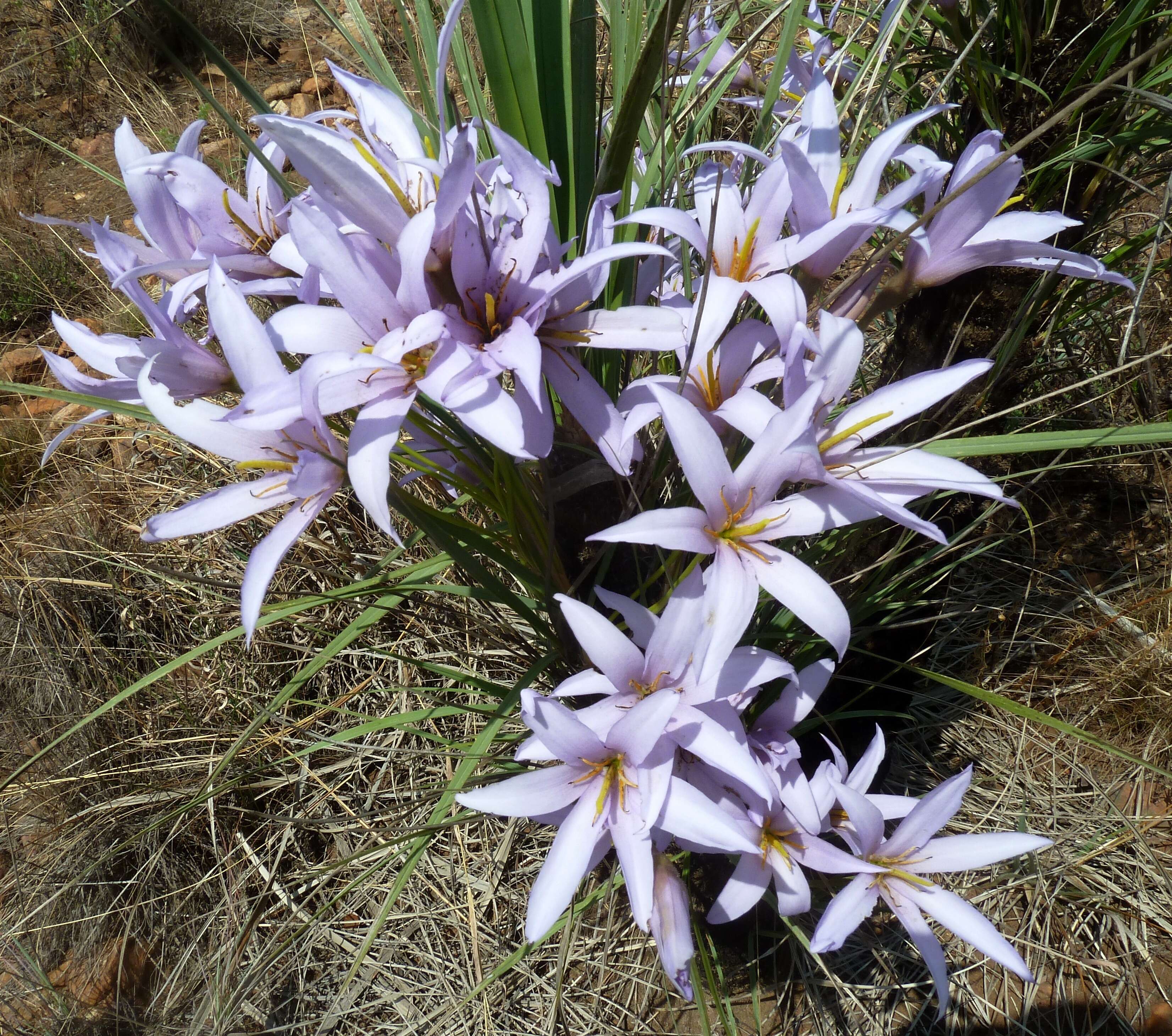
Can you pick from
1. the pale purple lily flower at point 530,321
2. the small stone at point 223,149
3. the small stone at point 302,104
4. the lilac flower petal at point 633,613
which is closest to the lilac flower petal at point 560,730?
the lilac flower petal at point 633,613

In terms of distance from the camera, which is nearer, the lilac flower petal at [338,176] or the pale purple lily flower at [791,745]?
the lilac flower petal at [338,176]

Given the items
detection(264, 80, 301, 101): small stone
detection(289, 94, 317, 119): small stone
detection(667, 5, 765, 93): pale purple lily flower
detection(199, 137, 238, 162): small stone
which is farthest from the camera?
detection(264, 80, 301, 101): small stone

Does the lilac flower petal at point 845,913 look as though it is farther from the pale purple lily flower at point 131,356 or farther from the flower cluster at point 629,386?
the pale purple lily flower at point 131,356

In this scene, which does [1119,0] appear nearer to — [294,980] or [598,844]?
[598,844]

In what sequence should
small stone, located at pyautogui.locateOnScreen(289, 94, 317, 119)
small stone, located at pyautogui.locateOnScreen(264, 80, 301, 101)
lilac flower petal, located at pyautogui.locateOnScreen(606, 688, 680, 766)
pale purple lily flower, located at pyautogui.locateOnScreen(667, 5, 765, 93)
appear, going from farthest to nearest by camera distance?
small stone, located at pyautogui.locateOnScreen(264, 80, 301, 101) < small stone, located at pyautogui.locateOnScreen(289, 94, 317, 119) < pale purple lily flower, located at pyautogui.locateOnScreen(667, 5, 765, 93) < lilac flower petal, located at pyautogui.locateOnScreen(606, 688, 680, 766)

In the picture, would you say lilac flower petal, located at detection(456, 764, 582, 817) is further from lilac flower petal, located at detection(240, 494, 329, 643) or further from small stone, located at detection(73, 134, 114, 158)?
small stone, located at detection(73, 134, 114, 158)

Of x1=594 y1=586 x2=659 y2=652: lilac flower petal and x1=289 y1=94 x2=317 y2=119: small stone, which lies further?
x1=289 y1=94 x2=317 y2=119: small stone

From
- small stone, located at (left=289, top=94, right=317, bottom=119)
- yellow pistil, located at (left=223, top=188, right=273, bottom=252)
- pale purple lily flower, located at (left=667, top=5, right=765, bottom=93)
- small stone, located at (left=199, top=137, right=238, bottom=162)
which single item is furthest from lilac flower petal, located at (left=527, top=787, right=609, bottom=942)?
small stone, located at (left=289, top=94, right=317, bottom=119)
